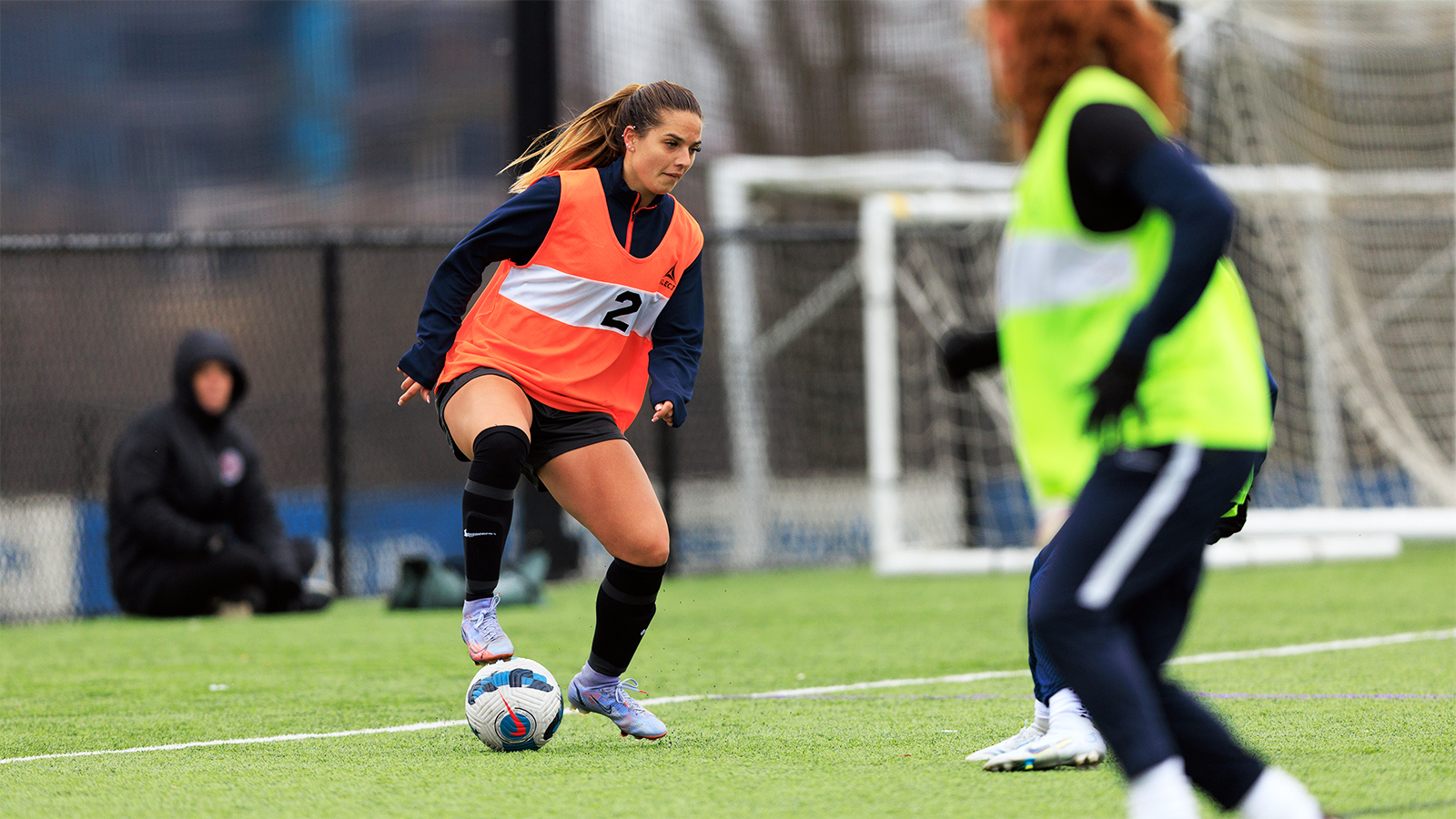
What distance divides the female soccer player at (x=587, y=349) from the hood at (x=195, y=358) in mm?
4713

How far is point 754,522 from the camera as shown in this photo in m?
12.1

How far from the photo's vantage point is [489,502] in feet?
15.0

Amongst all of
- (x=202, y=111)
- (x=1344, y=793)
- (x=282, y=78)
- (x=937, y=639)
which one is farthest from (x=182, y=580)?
(x=282, y=78)

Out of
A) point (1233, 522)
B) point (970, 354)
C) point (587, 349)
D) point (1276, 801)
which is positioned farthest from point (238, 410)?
point (1276, 801)

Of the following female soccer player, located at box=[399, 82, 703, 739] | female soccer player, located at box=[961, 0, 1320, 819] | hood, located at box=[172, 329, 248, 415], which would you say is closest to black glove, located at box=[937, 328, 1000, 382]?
female soccer player, located at box=[961, 0, 1320, 819]

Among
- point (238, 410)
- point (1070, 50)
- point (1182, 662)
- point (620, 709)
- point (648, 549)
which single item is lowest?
point (238, 410)

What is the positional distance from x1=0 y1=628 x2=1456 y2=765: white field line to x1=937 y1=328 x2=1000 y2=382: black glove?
2.51 meters

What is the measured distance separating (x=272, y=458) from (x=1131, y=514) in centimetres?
916

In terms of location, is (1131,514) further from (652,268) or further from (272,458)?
(272,458)

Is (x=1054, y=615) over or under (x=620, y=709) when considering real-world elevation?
over

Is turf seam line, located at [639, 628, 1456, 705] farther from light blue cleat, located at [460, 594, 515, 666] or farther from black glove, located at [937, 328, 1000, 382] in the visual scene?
black glove, located at [937, 328, 1000, 382]

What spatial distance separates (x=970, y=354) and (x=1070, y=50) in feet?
1.74

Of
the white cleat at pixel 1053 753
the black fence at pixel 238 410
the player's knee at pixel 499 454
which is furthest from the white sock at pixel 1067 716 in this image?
the black fence at pixel 238 410

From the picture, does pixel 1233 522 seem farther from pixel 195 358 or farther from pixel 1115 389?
pixel 195 358
